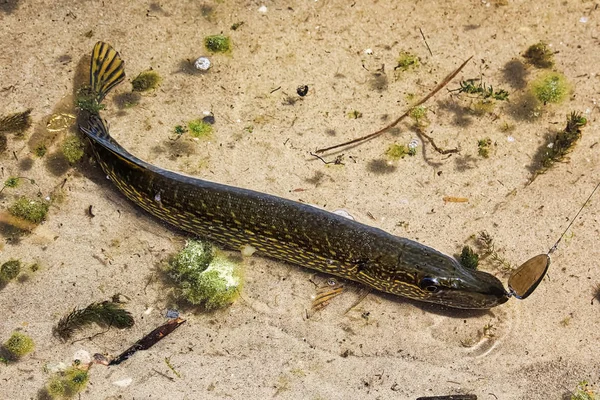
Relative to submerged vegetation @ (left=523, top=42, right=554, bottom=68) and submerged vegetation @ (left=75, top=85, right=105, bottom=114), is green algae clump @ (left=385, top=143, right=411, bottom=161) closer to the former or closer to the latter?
submerged vegetation @ (left=523, top=42, right=554, bottom=68)

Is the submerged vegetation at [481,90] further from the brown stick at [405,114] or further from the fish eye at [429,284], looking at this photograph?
the fish eye at [429,284]

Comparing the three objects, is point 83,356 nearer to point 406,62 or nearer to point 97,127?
point 97,127

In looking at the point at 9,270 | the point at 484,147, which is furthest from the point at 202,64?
the point at 484,147

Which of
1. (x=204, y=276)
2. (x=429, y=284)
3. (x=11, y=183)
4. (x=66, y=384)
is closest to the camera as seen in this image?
(x=429, y=284)

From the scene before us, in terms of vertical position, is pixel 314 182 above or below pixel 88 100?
below

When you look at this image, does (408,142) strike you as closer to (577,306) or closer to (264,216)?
(264,216)

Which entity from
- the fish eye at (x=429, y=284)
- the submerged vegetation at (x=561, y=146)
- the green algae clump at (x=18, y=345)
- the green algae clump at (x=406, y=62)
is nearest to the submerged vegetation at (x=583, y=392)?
the fish eye at (x=429, y=284)

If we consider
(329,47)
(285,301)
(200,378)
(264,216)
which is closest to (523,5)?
(329,47)

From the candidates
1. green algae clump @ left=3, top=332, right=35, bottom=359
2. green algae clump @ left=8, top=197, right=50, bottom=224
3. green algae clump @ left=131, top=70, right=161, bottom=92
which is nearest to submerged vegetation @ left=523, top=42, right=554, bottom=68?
green algae clump @ left=131, top=70, right=161, bottom=92
